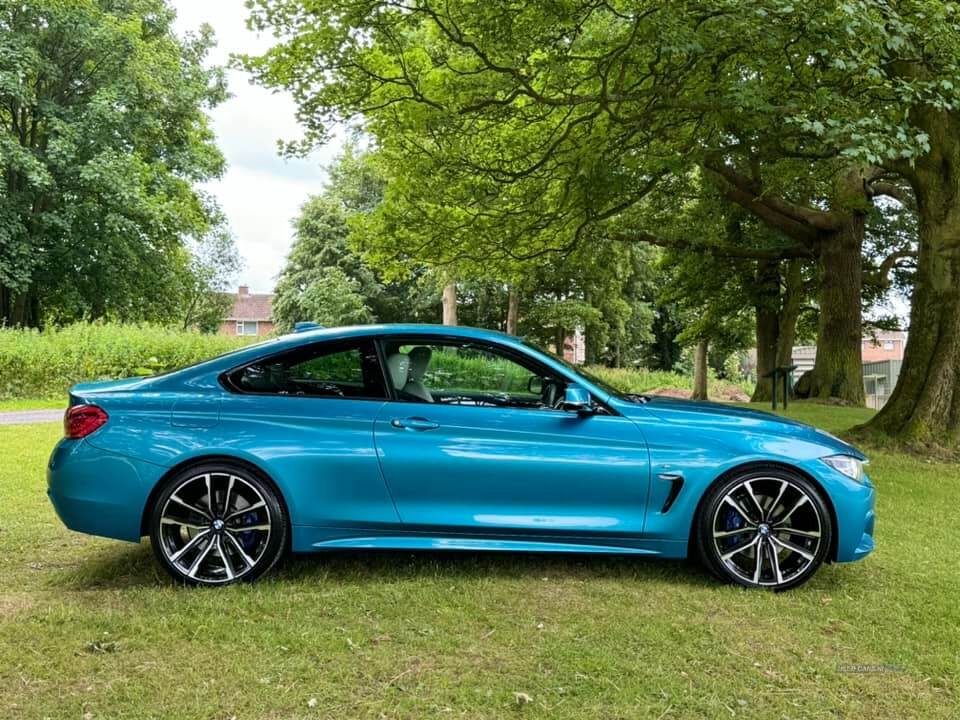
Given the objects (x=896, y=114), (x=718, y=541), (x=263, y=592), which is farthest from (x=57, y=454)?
(x=896, y=114)

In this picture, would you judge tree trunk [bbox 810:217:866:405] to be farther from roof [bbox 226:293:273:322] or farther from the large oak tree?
roof [bbox 226:293:273:322]

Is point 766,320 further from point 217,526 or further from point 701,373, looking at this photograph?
point 217,526

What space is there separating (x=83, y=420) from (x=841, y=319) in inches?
572

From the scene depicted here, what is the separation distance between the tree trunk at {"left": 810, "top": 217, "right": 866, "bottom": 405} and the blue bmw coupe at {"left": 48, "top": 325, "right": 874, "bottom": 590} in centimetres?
1189

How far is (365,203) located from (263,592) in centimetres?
3795

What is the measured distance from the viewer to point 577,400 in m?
4.05

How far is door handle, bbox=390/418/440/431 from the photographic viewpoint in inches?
161

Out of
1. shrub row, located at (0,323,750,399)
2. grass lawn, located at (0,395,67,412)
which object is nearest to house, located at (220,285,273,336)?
shrub row, located at (0,323,750,399)

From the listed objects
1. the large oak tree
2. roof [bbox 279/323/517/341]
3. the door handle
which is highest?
the large oak tree

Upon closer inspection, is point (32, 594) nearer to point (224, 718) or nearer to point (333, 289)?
point (224, 718)

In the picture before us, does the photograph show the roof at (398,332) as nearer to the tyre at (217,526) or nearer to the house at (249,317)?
the tyre at (217,526)

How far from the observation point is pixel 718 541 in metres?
4.10

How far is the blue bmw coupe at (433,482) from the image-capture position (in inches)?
158

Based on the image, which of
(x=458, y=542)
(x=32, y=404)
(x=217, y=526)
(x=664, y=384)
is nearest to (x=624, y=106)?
(x=458, y=542)
